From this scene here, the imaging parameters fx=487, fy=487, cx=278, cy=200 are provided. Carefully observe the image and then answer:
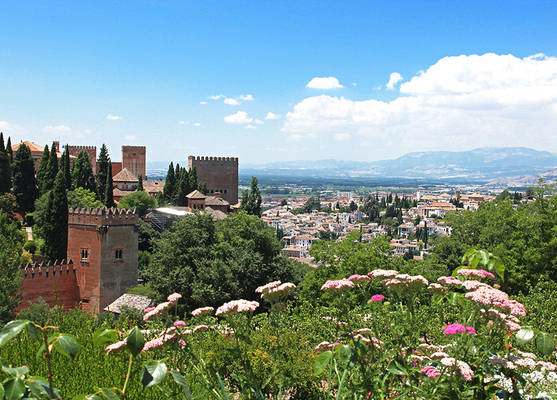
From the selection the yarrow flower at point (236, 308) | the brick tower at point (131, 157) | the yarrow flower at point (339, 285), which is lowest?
the yarrow flower at point (236, 308)

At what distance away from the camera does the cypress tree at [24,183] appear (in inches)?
1478

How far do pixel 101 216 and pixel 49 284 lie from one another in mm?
3985

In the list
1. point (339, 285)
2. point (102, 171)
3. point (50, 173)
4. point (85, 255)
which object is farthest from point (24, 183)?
point (339, 285)

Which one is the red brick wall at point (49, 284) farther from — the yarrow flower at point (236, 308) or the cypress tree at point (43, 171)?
the yarrow flower at point (236, 308)

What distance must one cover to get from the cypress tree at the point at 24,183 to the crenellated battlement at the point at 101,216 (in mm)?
15583

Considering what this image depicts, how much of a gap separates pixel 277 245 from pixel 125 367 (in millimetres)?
16880

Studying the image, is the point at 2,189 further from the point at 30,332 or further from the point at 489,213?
the point at 30,332

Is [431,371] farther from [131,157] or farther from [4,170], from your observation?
[131,157]

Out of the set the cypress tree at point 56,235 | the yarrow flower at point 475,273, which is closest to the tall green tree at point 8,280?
the cypress tree at point 56,235

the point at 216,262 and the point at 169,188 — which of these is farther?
the point at 169,188

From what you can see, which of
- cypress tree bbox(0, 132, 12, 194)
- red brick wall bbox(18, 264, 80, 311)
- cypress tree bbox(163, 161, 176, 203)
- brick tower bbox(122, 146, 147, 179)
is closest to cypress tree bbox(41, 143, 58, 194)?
cypress tree bbox(0, 132, 12, 194)

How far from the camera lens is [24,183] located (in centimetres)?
3794

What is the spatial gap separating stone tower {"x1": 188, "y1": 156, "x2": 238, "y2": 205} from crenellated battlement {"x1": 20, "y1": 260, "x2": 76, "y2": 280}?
114 feet

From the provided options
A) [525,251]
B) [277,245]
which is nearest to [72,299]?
[277,245]
